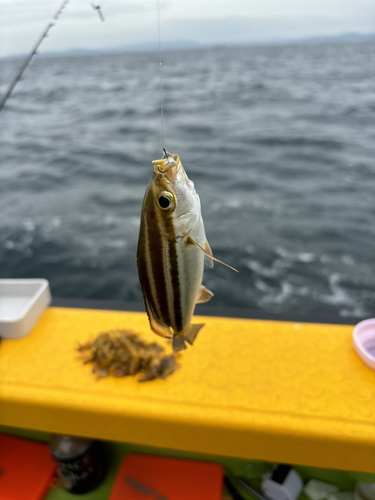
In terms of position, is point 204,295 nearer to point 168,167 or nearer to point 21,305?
point 168,167

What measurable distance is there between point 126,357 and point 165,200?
1.56 meters

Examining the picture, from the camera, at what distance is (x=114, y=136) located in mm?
17281

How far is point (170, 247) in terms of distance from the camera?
1.35 metres

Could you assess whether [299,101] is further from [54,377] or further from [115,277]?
[54,377]

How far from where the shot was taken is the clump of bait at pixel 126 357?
246cm

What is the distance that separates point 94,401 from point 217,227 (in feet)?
24.6

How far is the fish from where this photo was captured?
1283 mm

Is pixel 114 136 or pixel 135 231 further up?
pixel 114 136

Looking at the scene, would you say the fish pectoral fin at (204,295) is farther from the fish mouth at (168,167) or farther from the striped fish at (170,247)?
the fish mouth at (168,167)

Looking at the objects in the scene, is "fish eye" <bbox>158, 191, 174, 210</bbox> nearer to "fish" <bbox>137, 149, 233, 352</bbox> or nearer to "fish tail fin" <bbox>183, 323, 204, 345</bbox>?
"fish" <bbox>137, 149, 233, 352</bbox>

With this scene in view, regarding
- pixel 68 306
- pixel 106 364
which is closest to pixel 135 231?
pixel 68 306

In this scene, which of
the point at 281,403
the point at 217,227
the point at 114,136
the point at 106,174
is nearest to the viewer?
the point at 281,403

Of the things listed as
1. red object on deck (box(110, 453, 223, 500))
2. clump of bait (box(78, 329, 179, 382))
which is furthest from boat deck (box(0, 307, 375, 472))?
red object on deck (box(110, 453, 223, 500))

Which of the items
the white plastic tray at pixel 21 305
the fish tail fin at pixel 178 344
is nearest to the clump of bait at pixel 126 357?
the white plastic tray at pixel 21 305
